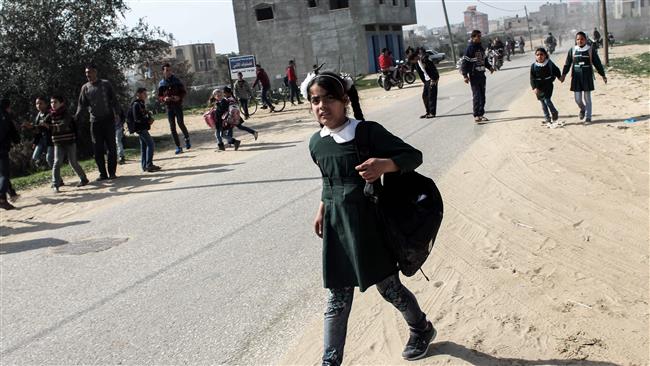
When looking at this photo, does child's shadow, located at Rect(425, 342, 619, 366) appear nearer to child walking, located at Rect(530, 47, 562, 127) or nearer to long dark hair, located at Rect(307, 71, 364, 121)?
long dark hair, located at Rect(307, 71, 364, 121)

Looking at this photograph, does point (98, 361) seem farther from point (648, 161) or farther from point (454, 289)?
point (648, 161)

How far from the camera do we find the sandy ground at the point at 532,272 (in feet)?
12.1

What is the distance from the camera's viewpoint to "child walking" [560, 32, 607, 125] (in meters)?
11.6

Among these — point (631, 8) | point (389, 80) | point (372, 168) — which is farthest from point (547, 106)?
point (631, 8)

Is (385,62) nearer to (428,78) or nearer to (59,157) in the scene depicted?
(428,78)

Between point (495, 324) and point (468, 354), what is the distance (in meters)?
0.45

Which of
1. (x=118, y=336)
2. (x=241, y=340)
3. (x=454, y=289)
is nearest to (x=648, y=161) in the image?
(x=454, y=289)

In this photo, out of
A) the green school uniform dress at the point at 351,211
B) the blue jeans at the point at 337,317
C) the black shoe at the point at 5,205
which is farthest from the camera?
the black shoe at the point at 5,205

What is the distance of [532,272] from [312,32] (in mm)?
44441

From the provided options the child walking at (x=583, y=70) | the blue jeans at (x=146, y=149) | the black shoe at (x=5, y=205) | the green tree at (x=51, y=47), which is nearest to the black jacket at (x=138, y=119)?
the blue jeans at (x=146, y=149)

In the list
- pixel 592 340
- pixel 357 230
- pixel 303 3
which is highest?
pixel 303 3

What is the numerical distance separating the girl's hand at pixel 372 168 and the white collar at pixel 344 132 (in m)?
0.22

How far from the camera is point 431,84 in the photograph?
14.2 meters

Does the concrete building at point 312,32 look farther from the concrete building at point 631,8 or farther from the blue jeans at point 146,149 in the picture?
the concrete building at point 631,8
